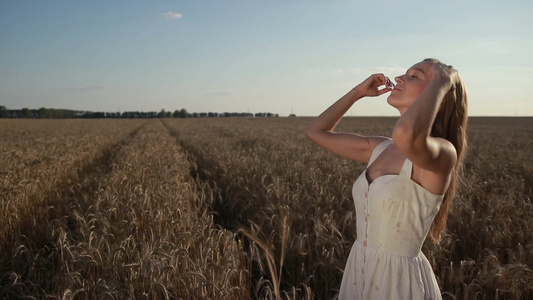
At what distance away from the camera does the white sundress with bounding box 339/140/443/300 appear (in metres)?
1.67

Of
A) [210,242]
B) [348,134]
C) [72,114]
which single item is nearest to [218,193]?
[210,242]

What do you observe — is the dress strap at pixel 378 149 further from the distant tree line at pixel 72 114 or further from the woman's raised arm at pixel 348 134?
→ the distant tree line at pixel 72 114

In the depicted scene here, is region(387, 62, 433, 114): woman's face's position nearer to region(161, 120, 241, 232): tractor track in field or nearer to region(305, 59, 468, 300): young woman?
region(305, 59, 468, 300): young woman

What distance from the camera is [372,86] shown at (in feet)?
7.13

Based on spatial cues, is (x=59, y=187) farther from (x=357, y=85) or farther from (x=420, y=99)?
(x=420, y=99)

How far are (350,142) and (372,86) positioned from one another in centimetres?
32

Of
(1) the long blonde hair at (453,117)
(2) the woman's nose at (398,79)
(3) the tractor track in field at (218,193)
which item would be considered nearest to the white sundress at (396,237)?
(1) the long blonde hair at (453,117)

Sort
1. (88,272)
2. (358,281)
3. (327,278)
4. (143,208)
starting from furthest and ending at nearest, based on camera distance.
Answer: (143,208) → (327,278) → (88,272) → (358,281)

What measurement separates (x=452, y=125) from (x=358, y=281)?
791 mm

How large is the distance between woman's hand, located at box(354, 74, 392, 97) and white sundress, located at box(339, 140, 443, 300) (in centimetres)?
58

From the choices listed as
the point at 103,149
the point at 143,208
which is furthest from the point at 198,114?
the point at 143,208

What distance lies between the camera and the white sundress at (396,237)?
1.67m

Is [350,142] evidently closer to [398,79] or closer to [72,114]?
[398,79]

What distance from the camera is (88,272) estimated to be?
283 centimetres
